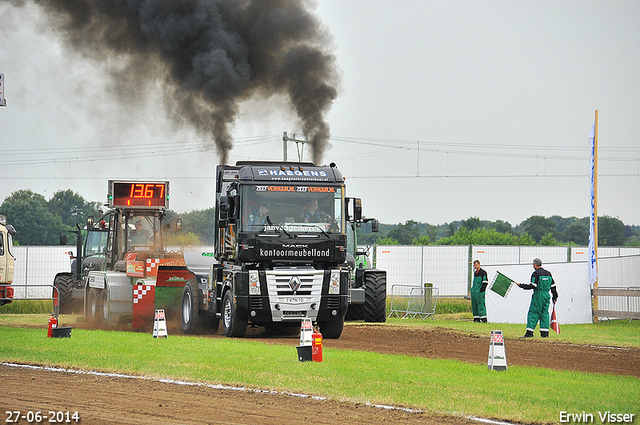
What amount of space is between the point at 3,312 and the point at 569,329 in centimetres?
2053

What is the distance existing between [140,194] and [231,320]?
651cm

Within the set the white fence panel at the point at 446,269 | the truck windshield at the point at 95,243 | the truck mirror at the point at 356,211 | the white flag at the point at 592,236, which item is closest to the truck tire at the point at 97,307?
the truck windshield at the point at 95,243

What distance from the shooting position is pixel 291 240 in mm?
16406

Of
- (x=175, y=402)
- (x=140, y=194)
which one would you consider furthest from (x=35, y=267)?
(x=175, y=402)

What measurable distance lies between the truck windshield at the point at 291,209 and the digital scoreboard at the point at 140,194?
6180 mm

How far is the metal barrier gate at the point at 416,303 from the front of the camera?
2891cm

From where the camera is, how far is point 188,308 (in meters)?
19.2

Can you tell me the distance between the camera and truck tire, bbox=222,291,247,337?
16.8 meters

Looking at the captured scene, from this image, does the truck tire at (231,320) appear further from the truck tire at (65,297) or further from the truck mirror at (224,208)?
the truck tire at (65,297)

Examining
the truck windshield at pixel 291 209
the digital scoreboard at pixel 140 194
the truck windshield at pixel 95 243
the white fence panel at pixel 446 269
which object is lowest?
the white fence panel at pixel 446 269

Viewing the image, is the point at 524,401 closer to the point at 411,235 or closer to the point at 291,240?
the point at 291,240

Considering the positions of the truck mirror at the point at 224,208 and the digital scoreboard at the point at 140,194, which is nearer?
the truck mirror at the point at 224,208

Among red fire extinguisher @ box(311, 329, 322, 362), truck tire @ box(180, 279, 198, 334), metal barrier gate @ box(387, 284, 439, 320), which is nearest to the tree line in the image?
metal barrier gate @ box(387, 284, 439, 320)

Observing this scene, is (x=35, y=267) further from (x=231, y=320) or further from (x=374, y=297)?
(x=231, y=320)
